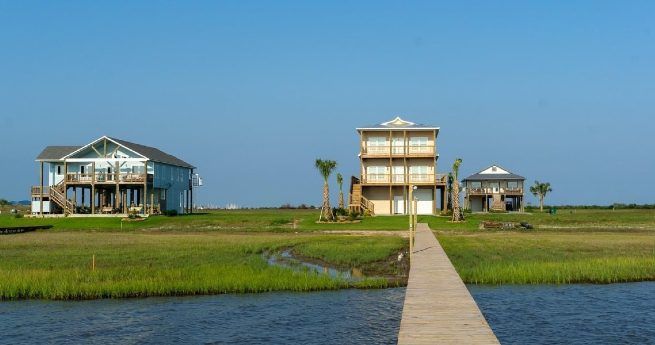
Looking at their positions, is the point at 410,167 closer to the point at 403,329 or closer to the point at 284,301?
the point at 284,301

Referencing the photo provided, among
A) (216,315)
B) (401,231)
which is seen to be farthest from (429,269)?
(401,231)

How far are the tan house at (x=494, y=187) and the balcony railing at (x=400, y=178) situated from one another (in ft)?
75.1

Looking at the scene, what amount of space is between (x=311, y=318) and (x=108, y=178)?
57788mm

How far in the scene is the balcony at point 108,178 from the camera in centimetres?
7050

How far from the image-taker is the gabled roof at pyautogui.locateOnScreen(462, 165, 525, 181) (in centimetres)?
9350

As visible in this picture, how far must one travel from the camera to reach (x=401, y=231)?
4912cm

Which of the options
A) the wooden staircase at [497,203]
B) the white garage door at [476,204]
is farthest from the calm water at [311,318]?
the white garage door at [476,204]

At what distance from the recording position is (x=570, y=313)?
64.5ft

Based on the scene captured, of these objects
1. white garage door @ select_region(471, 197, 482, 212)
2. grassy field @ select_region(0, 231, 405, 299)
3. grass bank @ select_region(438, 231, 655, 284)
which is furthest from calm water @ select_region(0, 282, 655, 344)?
white garage door @ select_region(471, 197, 482, 212)

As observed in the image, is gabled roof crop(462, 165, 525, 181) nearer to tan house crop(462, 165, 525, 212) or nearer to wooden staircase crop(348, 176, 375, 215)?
tan house crop(462, 165, 525, 212)

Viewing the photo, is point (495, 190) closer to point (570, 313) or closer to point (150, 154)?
point (150, 154)

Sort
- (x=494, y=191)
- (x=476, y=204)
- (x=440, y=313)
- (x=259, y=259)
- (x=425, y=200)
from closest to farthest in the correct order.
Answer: (x=440, y=313) < (x=259, y=259) < (x=425, y=200) < (x=494, y=191) < (x=476, y=204)

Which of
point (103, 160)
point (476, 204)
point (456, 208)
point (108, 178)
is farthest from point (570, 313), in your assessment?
point (476, 204)

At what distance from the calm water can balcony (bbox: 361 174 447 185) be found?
47345 mm
